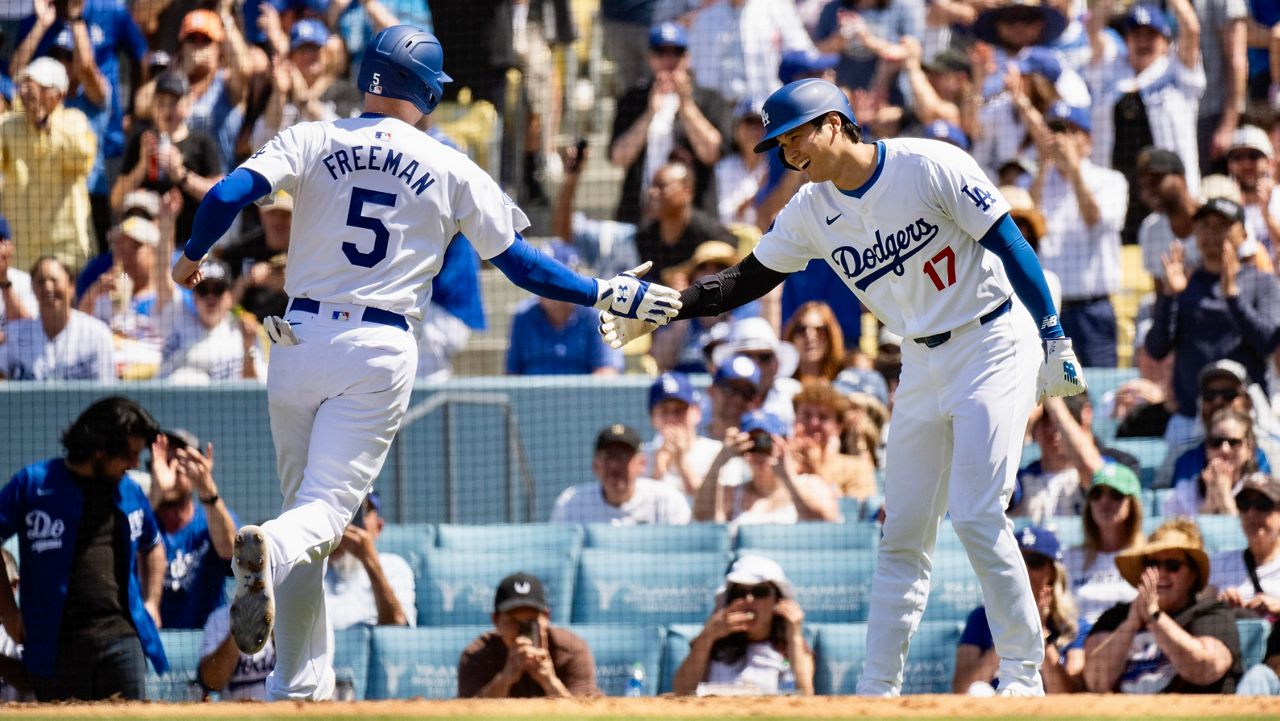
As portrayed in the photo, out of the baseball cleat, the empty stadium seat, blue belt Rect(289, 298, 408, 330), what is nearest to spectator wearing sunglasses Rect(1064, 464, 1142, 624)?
the empty stadium seat

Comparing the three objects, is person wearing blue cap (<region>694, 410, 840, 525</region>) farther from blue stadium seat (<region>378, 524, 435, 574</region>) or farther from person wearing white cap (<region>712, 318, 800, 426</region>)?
blue stadium seat (<region>378, 524, 435, 574</region>)

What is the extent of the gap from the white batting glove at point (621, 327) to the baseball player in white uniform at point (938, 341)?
0.66 m

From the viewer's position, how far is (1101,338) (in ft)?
29.4

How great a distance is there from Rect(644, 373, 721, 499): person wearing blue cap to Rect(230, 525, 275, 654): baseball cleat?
3820 millimetres

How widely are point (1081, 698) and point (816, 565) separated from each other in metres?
2.74

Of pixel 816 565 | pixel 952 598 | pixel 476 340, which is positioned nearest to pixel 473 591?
pixel 816 565

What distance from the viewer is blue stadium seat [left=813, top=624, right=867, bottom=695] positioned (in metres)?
6.76

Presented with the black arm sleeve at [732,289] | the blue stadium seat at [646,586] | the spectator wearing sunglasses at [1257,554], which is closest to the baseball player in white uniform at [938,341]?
the black arm sleeve at [732,289]

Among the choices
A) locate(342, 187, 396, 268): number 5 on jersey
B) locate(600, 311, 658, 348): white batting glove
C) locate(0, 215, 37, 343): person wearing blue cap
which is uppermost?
locate(0, 215, 37, 343): person wearing blue cap

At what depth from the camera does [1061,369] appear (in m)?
4.78

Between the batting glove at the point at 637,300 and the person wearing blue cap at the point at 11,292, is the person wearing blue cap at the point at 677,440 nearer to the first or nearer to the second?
the batting glove at the point at 637,300

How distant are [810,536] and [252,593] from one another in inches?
141

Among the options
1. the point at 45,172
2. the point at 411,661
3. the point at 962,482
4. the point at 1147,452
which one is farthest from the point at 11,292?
the point at 962,482

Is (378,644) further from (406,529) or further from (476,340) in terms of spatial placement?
(476,340)
